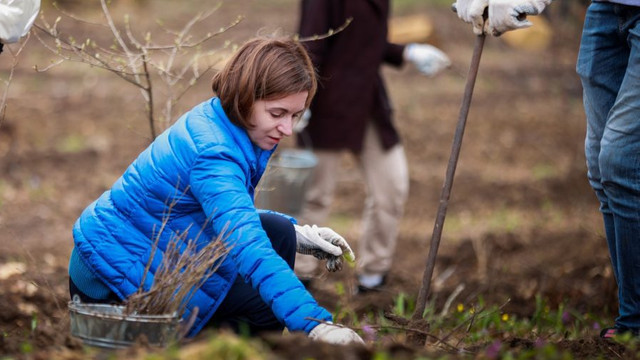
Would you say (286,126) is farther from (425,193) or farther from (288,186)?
(425,193)

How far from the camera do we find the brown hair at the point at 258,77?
2.89 metres

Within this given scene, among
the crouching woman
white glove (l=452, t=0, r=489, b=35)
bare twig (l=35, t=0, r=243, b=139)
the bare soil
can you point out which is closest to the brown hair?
the crouching woman

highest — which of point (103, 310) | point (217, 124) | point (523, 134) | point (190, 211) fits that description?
point (217, 124)

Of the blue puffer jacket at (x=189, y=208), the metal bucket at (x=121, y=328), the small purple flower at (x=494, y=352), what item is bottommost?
the small purple flower at (x=494, y=352)

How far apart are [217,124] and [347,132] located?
2431 mm

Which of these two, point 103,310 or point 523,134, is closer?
point 103,310

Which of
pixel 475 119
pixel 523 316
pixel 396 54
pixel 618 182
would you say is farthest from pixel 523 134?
pixel 618 182

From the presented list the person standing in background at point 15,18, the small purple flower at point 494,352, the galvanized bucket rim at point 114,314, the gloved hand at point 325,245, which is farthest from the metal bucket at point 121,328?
the person standing in background at point 15,18

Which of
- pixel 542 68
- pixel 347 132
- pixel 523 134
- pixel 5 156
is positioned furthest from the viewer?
pixel 542 68

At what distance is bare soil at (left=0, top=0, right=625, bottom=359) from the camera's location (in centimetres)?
433

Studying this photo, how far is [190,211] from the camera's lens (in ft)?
9.77

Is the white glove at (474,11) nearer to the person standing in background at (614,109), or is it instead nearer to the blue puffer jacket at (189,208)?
the person standing in background at (614,109)

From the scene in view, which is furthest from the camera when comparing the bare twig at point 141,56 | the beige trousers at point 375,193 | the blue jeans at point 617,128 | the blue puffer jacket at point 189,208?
the beige trousers at point 375,193

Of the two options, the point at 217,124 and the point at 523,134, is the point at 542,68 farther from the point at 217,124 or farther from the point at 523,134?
the point at 217,124
